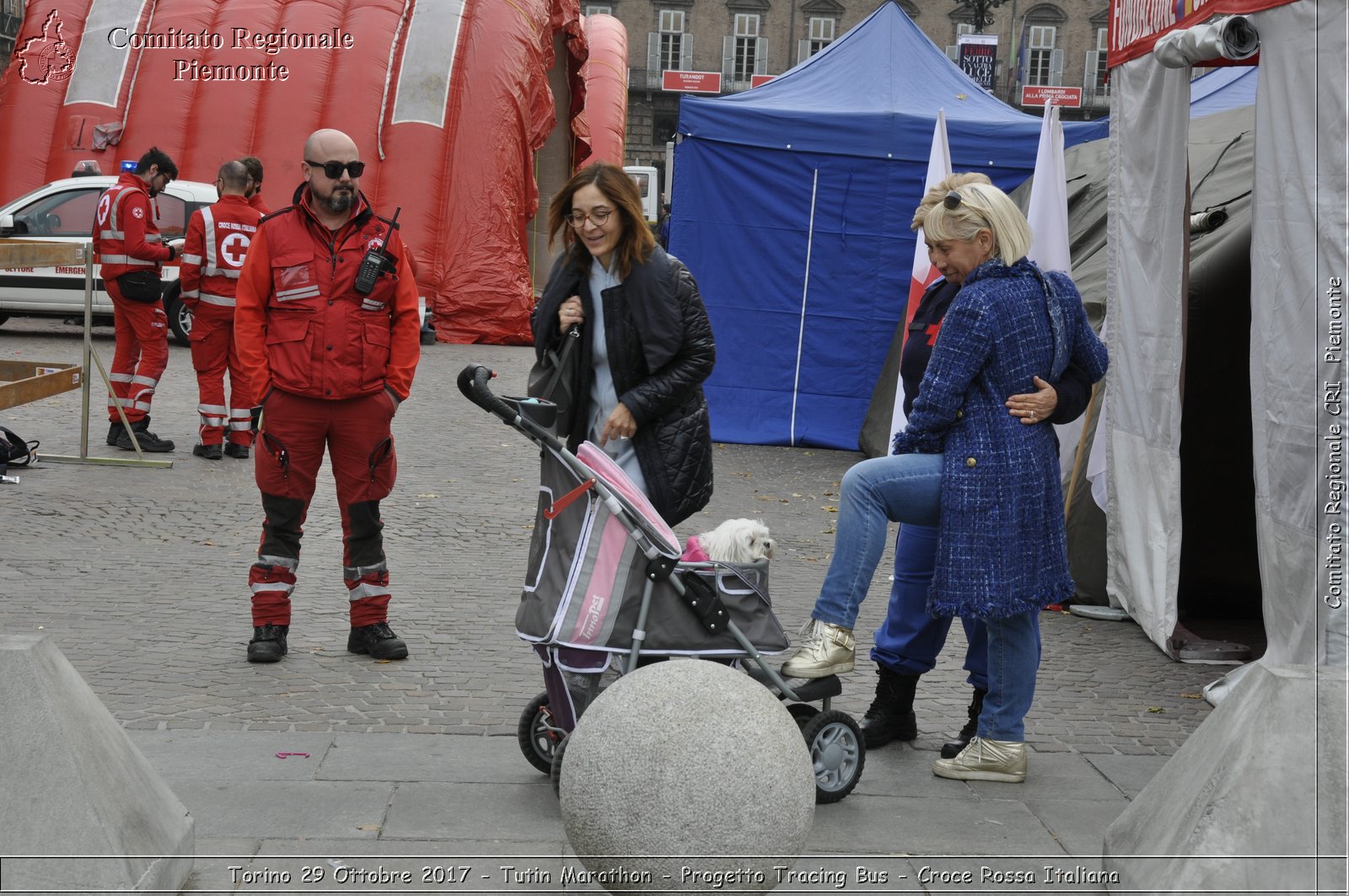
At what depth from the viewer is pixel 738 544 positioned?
444 cm

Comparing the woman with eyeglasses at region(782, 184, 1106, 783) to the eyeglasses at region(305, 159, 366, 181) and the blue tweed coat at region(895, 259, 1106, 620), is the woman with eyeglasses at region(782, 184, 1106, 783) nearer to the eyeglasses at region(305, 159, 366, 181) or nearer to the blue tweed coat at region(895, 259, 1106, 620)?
the blue tweed coat at region(895, 259, 1106, 620)

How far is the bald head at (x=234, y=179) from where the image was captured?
1055 centimetres

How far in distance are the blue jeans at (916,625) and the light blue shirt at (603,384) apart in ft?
3.41

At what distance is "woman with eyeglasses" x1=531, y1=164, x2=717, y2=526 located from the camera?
4.69 metres

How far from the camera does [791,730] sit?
3484 millimetres

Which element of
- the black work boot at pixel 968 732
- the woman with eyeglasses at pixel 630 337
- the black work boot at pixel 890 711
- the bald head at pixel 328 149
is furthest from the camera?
the bald head at pixel 328 149

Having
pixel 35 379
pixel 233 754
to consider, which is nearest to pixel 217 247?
pixel 35 379

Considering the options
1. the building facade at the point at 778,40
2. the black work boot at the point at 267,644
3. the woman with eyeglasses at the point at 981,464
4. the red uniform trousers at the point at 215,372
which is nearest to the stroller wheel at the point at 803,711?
the woman with eyeglasses at the point at 981,464

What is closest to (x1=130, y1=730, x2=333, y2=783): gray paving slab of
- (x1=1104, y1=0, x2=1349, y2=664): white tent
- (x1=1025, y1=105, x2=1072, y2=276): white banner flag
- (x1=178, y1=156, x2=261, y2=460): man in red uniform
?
(x1=1104, y1=0, x2=1349, y2=664): white tent

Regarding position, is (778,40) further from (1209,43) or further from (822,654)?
(822,654)

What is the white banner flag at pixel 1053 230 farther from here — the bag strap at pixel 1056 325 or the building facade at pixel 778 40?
the building facade at pixel 778 40

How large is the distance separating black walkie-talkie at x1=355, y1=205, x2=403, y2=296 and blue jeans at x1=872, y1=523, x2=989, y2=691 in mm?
2356

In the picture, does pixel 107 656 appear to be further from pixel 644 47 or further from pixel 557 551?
pixel 644 47

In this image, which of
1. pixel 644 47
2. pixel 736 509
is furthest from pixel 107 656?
pixel 644 47
